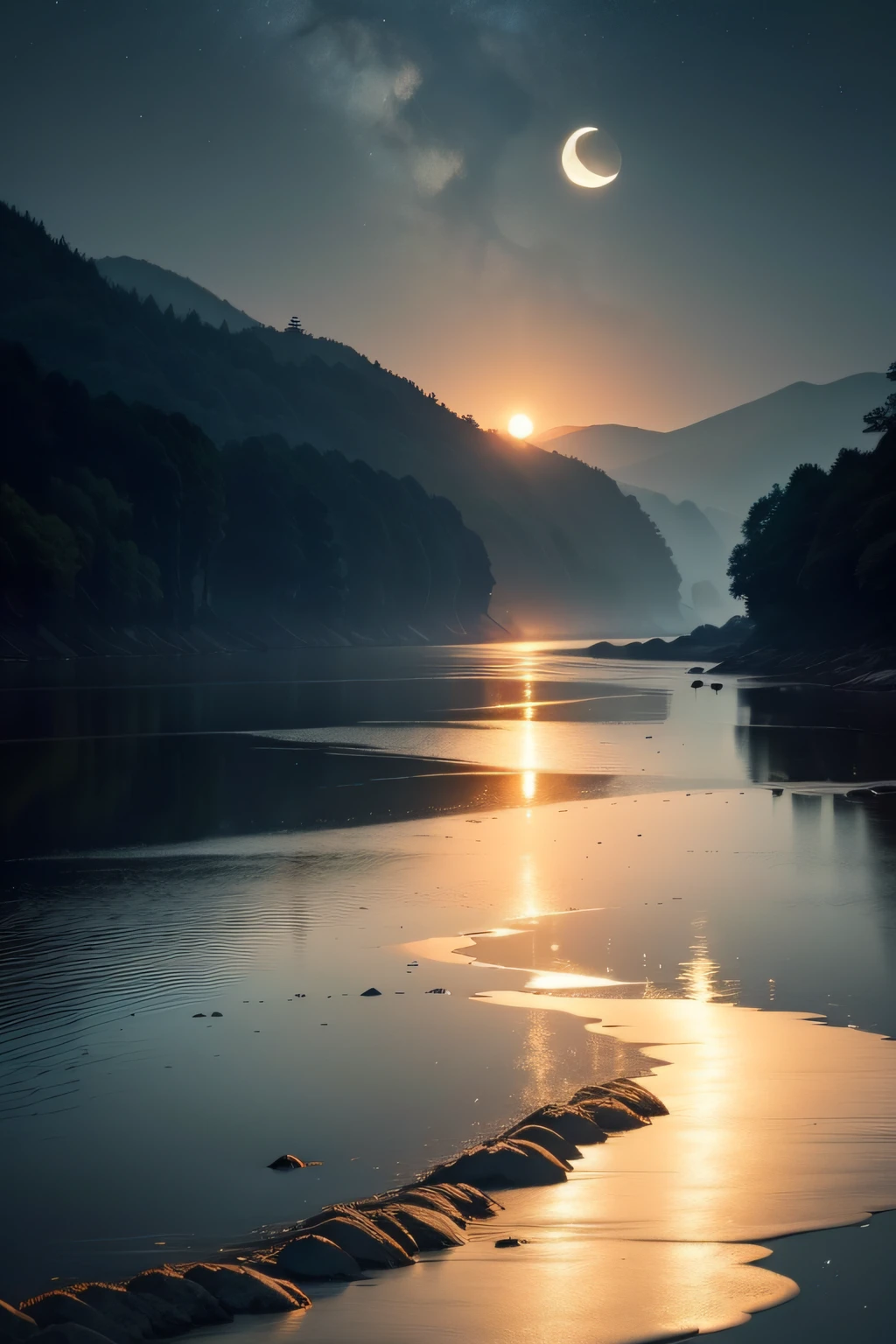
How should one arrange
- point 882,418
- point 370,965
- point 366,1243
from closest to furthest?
1. point 366,1243
2. point 370,965
3. point 882,418

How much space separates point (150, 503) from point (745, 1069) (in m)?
136

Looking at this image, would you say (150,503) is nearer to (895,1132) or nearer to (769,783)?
(769,783)

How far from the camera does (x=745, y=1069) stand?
34.3ft

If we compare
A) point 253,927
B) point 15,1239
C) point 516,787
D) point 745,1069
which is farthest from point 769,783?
point 15,1239

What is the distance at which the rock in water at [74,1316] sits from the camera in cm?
620

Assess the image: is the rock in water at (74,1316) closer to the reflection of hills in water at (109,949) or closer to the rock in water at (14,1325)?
the rock in water at (14,1325)

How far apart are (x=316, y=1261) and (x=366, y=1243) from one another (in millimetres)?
276

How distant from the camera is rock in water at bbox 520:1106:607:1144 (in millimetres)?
8844

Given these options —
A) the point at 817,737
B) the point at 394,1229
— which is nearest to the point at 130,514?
the point at 817,737

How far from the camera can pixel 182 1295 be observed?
21.5 ft

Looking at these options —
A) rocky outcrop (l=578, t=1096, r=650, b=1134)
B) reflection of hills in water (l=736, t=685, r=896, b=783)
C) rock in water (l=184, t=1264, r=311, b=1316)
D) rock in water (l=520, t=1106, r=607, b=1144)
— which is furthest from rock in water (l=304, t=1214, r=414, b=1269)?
reflection of hills in water (l=736, t=685, r=896, b=783)

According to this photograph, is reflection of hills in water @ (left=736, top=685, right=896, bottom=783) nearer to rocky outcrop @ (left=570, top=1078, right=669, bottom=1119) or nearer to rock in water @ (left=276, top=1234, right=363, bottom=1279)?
rocky outcrop @ (left=570, top=1078, right=669, bottom=1119)

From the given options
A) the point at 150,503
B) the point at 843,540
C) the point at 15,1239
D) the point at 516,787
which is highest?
the point at 150,503

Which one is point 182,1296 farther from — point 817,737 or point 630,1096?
point 817,737
